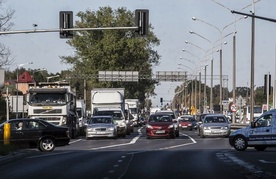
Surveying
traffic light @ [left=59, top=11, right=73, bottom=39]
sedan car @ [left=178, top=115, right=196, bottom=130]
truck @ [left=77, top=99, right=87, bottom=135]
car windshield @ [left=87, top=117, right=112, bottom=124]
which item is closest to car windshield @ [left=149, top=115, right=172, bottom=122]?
car windshield @ [left=87, top=117, right=112, bottom=124]

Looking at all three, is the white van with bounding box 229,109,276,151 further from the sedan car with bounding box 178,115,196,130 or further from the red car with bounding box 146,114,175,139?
the sedan car with bounding box 178,115,196,130

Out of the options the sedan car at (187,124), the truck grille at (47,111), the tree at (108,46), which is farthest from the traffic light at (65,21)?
the tree at (108,46)

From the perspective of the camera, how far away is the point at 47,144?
3591cm

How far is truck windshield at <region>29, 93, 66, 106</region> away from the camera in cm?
5091

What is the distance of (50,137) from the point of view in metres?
35.8

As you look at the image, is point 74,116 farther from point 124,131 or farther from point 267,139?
point 267,139

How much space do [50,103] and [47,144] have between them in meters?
15.4

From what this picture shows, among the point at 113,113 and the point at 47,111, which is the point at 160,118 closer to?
the point at 113,113

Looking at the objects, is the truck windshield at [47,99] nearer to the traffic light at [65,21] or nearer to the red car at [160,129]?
the red car at [160,129]

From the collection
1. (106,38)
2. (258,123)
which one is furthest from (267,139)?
(106,38)

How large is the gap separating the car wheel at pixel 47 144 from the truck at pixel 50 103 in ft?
48.5

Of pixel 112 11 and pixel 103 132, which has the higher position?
pixel 112 11

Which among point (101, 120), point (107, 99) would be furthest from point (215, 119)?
point (107, 99)

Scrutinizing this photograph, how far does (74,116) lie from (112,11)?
5630 centimetres
